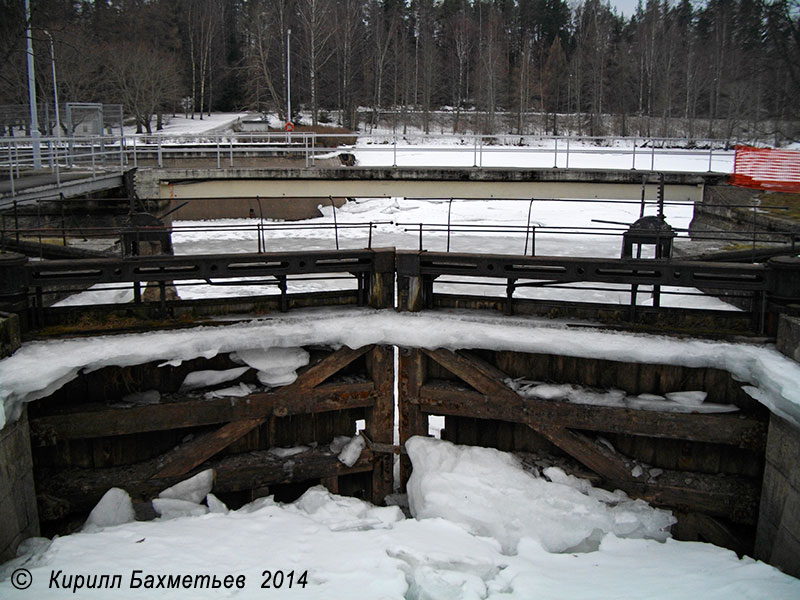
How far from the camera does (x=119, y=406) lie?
28.1 feet

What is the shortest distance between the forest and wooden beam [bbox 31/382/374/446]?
35479 millimetres

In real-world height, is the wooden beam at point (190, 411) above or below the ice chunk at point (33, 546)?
above

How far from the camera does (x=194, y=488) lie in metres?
8.63

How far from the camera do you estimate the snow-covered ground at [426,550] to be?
6.61 m

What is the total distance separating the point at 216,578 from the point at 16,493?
2516 millimetres

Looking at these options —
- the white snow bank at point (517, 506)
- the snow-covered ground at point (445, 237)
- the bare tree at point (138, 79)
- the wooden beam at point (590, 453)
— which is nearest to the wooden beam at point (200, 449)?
the snow-covered ground at point (445, 237)

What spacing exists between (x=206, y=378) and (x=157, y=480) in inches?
53.7

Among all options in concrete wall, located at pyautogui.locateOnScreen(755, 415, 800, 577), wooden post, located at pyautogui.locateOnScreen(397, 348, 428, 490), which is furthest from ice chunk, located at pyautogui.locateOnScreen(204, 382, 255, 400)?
concrete wall, located at pyautogui.locateOnScreen(755, 415, 800, 577)

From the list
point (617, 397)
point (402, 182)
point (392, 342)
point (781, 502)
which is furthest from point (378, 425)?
point (402, 182)

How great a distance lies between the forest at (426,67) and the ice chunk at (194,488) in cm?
3627

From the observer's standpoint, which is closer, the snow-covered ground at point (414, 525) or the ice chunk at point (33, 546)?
the snow-covered ground at point (414, 525)

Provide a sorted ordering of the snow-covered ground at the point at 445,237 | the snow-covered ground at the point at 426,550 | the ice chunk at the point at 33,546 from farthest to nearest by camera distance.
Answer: the snow-covered ground at the point at 445,237 → the ice chunk at the point at 33,546 → the snow-covered ground at the point at 426,550

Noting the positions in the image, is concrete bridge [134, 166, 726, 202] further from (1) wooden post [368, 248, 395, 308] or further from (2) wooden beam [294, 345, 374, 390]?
(2) wooden beam [294, 345, 374, 390]

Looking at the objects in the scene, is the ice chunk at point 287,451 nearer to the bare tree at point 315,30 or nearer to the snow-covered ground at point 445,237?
the snow-covered ground at point 445,237
